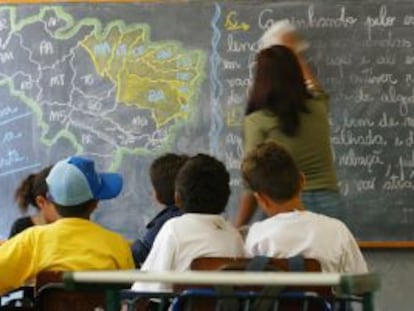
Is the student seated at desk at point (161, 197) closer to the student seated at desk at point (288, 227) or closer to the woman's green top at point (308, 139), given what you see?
the woman's green top at point (308, 139)

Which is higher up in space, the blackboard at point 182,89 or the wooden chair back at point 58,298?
the blackboard at point 182,89

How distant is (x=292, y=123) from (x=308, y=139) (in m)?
0.10

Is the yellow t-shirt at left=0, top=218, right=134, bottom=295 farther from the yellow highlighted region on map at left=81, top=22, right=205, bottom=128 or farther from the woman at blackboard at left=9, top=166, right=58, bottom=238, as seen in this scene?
the yellow highlighted region on map at left=81, top=22, right=205, bottom=128

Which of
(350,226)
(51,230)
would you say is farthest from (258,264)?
(350,226)

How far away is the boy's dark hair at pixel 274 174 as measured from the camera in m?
2.59

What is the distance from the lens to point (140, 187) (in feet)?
14.4

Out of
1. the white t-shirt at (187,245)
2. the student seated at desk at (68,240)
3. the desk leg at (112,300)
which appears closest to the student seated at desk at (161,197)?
the student seated at desk at (68,240)

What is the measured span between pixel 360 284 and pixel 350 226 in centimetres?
264

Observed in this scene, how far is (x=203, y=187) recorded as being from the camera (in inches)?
104

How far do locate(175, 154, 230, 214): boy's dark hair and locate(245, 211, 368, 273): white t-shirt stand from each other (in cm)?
21

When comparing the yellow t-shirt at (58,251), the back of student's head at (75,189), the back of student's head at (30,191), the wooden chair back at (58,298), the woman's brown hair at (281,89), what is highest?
the woman's brown hair at (281,89)

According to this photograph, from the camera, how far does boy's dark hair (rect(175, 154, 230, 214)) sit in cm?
262

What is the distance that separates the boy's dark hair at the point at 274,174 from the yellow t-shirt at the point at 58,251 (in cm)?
49

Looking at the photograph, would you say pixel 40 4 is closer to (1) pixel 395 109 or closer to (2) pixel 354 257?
(1) pixel 395 109
